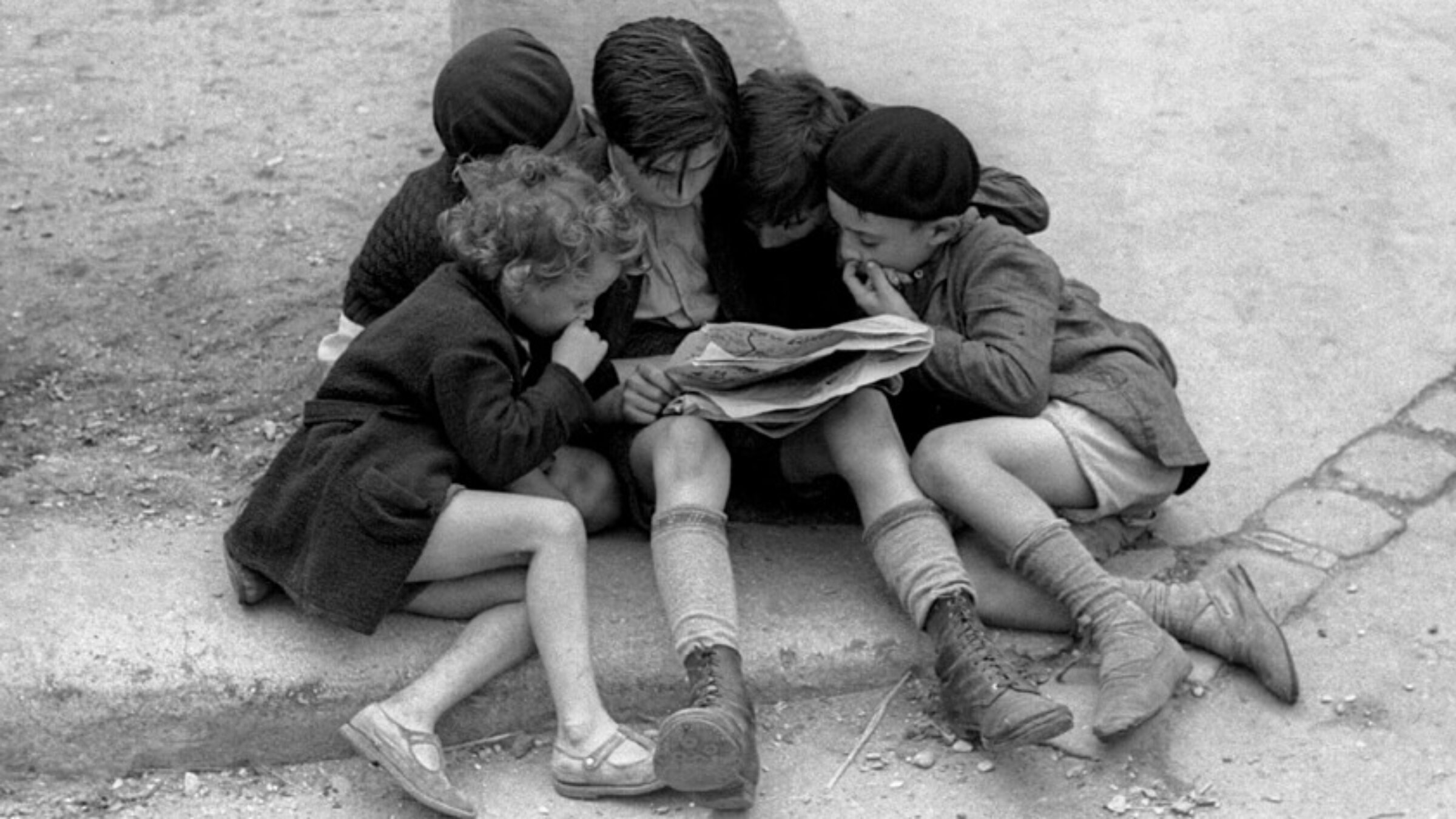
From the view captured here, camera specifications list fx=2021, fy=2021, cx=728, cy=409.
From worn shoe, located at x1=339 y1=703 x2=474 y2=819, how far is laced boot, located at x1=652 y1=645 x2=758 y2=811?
1.10 feet

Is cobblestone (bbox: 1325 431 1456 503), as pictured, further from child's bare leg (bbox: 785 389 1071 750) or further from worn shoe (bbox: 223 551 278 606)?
worn shoe (bbox: 223 551 278 606)

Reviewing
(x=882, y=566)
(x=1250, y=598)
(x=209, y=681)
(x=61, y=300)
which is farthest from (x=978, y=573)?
(x=61, y=300)

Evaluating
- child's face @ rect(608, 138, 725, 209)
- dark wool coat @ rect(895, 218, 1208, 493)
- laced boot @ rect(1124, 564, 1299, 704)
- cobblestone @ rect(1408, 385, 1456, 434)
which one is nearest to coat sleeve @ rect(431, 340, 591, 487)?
child's face @ rect(608, 138, 725, 209)

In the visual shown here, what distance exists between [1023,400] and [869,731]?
64 cm

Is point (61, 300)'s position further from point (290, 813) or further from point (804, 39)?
point (804, 39)

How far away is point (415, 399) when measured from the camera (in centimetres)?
333

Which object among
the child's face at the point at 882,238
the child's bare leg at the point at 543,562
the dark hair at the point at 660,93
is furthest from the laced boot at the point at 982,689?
the dark hair at the point at 660,93

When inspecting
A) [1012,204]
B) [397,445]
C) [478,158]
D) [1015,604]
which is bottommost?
[1015,604]

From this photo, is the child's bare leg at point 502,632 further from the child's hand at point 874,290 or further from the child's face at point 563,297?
the child's hand at point 874,290

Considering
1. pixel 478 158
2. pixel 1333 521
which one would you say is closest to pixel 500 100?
pixel 478 158

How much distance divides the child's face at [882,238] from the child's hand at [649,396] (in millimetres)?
422

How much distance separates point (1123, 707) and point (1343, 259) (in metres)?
1.77

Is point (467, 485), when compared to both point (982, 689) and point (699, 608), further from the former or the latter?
point (982, 689)

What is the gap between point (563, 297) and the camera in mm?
3408
